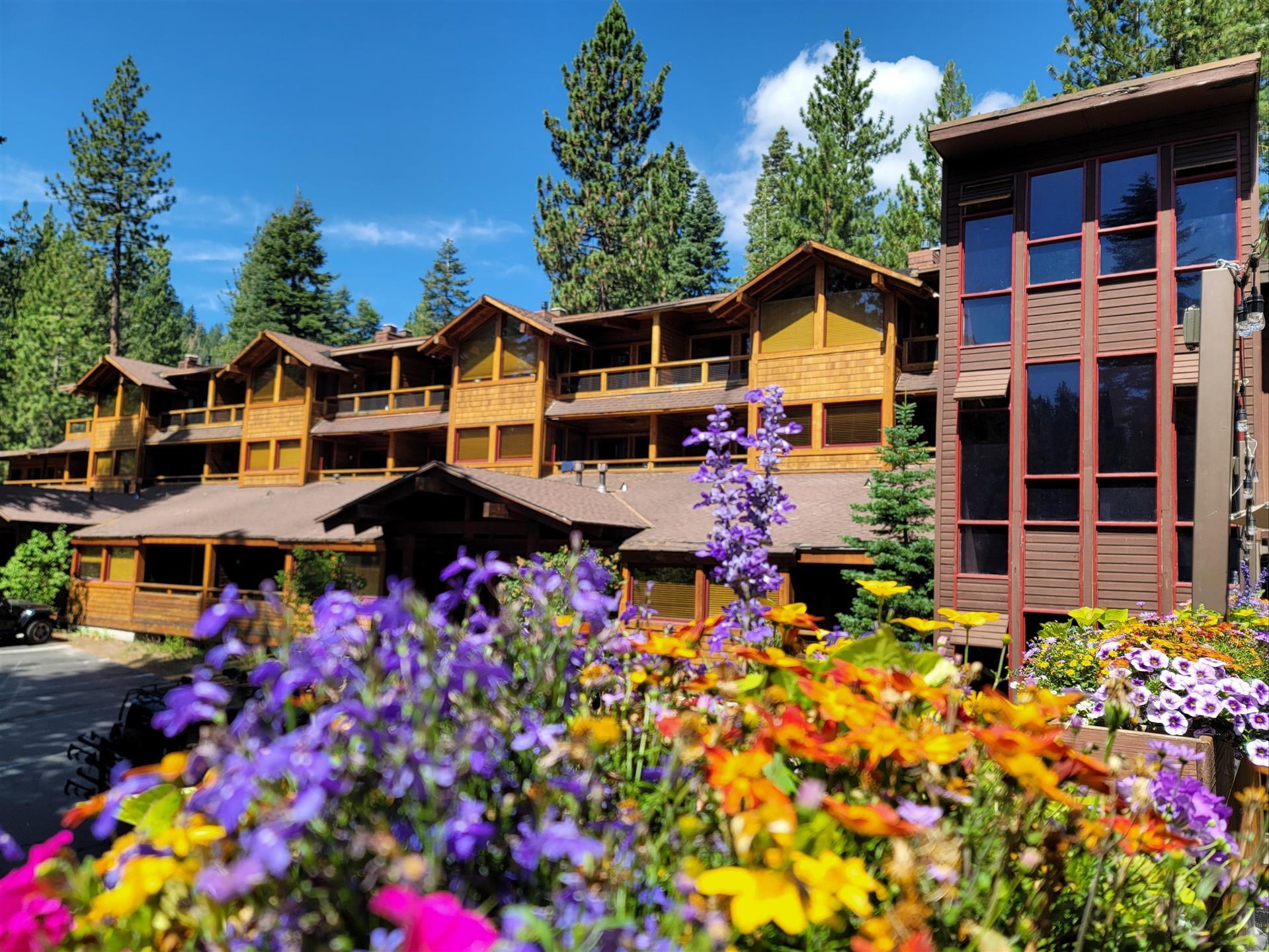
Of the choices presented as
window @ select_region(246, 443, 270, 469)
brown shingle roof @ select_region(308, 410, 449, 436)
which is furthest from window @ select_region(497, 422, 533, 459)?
window @ select_region(246, 443, 270, 469)

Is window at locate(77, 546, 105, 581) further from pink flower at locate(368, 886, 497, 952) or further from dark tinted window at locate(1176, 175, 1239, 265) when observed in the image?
pink flower at locate(368, 886, 497, 952)

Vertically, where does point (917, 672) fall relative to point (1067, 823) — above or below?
above

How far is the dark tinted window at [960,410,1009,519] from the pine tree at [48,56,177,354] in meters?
43.0

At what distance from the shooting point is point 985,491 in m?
13.7

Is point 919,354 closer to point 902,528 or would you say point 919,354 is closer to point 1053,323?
point 1053,323

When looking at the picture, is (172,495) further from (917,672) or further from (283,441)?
(917,672)

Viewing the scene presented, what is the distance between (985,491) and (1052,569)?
1622mm

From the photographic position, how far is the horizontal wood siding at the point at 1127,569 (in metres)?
12.3

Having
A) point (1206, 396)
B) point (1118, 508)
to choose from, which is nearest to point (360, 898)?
point (1206, 396)

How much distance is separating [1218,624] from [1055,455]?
24.5 ft

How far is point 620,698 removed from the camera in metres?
2.36

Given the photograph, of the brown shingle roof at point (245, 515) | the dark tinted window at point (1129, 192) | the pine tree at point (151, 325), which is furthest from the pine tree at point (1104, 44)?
the pine tree at point (151, 325)

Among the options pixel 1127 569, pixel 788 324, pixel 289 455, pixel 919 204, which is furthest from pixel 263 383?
pixel 1127 569

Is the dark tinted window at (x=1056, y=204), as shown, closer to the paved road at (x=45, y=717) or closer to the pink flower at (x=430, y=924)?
the pink flower at (x=430, y=924)
